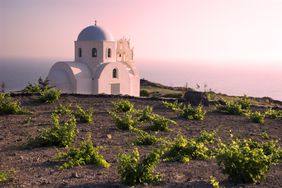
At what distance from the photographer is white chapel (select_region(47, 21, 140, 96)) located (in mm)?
27234

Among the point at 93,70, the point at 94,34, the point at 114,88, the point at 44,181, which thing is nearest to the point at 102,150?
the point at 44,181

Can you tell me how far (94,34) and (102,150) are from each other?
2218cm

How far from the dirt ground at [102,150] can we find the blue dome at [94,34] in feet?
51.6

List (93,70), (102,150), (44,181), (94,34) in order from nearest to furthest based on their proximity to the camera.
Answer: (44,181) → (102,150) → (93,70) → (94,34)

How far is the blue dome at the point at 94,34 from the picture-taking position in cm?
2873

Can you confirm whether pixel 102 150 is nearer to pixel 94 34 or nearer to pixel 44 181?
pixel 44 181

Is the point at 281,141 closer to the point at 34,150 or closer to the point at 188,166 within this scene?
the point at 188,166

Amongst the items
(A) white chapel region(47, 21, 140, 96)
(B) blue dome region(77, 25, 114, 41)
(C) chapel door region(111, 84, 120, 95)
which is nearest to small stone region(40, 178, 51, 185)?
(A) white chapel region(47, 21, 140, 96)

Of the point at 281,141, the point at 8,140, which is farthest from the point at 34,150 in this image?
the point at 281,141

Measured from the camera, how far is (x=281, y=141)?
9086 millimetres

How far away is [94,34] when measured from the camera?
28875mm

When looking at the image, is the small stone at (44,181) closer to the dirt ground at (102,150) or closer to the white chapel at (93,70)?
the dirt ground at (102,150)

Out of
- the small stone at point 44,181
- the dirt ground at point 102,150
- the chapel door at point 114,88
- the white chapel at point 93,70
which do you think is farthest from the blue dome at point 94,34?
the small stone at point 44,181

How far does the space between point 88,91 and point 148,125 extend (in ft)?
58.9
